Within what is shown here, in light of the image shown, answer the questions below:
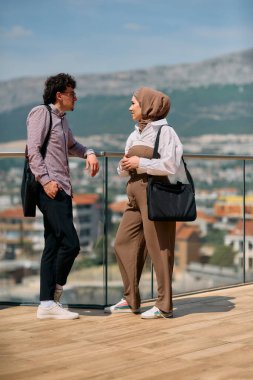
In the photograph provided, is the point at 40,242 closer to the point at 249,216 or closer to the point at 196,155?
the point at 196,155

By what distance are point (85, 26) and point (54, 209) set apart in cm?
3765

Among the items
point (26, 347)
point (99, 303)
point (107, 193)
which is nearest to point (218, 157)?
point (107, 193)

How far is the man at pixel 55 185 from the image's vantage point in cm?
315

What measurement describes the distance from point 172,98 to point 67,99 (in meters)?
36.0

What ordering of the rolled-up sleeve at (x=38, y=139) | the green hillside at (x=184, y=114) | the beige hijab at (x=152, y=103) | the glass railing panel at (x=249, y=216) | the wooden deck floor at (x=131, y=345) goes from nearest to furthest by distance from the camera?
the wooden deck floor at (x=131, y=345) < the rolled-up sleeve at (x=38, y=139) < the beige hijab at (x=152, y=103) < the glass railing panel at (x=249, y=216) < the green hillside at (x=184, y=114)

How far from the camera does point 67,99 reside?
3264mm

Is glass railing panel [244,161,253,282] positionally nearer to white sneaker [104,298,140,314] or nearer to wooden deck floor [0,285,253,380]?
wooden deck floor [0,285,253,380]

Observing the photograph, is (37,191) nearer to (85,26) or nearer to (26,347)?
(26,347)

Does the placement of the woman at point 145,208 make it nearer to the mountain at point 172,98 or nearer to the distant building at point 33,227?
the distant building at point 33,227

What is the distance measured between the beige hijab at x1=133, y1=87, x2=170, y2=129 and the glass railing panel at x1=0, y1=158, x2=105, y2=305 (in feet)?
1.34

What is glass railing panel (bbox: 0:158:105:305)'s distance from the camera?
11.9 feet

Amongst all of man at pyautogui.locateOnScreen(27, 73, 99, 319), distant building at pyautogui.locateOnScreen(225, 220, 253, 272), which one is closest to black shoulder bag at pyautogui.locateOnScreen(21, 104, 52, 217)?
man at pyautogui.locateOnScreen(27, 73, 99, 319)

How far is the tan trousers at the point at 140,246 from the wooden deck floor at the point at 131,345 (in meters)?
0.12

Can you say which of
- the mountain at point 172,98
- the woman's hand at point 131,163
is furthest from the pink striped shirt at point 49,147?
the mountain at point 172,98
